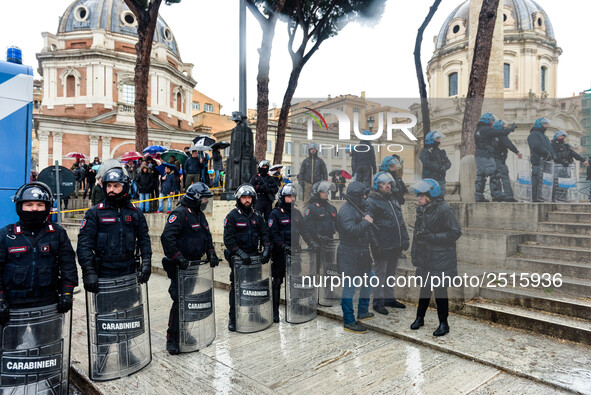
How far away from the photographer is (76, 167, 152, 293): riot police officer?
3.94 metres

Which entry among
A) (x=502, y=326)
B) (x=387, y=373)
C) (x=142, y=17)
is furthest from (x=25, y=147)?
(x=142, y=17)

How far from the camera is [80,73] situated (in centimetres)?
3819

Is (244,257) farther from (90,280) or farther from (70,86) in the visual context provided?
(70,86)

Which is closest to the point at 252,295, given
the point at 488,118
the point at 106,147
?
the point at 488,118

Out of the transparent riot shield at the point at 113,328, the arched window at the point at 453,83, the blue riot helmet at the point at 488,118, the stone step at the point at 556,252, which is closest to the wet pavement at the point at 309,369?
the transparent riot shield at the point at 113,328

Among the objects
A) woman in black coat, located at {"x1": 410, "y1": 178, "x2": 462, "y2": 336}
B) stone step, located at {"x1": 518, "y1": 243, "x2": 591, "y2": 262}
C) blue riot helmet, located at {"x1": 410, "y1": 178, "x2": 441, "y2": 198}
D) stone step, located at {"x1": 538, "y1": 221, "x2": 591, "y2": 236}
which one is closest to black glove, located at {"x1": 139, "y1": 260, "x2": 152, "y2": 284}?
woman in black coat, located at {"x1": 410, "y1": 178, "x2": 462, "y2": 336}

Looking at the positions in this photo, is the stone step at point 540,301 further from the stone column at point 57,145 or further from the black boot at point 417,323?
the stone column at point 57,145

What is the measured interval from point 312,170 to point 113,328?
3.16 m

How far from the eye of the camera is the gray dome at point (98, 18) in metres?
40.2

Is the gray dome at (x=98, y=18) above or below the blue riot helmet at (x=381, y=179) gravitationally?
above

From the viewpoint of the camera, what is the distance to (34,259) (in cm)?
348

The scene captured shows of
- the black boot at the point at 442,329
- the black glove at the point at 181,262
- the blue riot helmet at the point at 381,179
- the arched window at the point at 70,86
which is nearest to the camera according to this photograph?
the black glove at the point at 181,262

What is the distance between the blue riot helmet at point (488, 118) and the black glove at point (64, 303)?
599 centimetres

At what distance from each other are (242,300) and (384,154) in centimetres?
284
